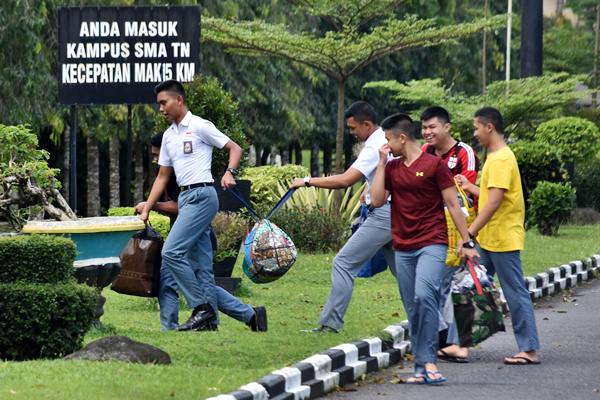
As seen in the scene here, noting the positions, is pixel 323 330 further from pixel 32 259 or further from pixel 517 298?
pixel 32 259

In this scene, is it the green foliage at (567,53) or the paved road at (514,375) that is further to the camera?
the green foliage at (567,53)

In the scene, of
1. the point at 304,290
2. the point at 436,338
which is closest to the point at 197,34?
the point at 304,290

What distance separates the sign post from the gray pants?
612 centimetres

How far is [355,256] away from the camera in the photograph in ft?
38.3

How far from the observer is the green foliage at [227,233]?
16188mm

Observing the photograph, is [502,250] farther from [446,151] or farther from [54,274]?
[54,274]

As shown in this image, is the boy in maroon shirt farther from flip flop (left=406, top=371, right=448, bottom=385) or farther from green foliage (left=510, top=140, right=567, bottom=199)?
green foliage (left=510, top=140, right=567, bottom=199)

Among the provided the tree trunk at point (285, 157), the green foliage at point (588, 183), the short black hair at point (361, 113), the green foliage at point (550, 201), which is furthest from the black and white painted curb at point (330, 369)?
the tree trunk at point (285, 157)

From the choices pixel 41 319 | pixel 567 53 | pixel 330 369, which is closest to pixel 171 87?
pixel 41 319

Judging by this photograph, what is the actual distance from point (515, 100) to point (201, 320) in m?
17.7

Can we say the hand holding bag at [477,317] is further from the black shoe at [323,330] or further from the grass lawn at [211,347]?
the black shoe at [323,330]

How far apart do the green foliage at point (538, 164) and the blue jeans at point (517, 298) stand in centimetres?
1428

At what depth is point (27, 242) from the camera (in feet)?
33.8

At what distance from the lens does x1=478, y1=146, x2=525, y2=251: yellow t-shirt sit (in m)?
11.2
